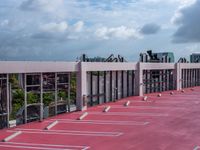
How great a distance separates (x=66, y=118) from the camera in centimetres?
1978

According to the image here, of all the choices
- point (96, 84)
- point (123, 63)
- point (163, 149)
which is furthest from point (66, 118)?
point (123, 63)

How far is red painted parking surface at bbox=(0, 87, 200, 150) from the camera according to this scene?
43.3 ft

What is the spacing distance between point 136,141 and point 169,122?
4814 millimetres

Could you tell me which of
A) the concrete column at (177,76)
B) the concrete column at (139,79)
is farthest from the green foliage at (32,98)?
the concrete column at (177,76)

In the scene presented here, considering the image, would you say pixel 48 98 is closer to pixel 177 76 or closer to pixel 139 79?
pixel 139 79

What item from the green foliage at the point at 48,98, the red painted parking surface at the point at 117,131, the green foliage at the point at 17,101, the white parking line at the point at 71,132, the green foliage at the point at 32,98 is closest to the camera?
the red painted parking surface at the point at 117,131

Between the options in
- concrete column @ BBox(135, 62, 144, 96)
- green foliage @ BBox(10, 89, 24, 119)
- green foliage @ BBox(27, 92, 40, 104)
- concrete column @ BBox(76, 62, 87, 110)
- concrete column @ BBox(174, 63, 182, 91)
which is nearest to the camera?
green foliage @ BBox(10, 89, 24, 119)

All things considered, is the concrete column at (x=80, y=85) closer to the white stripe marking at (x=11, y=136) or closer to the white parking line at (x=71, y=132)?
the white parking line at (x=71, y=132)

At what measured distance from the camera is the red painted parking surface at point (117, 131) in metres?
13.2

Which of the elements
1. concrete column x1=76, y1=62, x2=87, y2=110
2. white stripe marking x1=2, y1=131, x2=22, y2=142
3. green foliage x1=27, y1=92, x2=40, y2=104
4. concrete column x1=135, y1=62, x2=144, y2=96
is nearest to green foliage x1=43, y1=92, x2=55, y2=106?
green foliage x1=27, y1=92, x2=40, y2=104

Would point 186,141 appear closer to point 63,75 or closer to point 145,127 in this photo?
point 145,127

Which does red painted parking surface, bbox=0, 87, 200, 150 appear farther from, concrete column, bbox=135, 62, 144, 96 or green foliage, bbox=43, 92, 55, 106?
concrete column, bbox=135, 62, 144, 96

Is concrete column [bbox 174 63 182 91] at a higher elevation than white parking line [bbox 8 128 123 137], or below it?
higher

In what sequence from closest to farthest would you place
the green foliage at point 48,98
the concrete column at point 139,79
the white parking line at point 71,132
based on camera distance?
the white parking line at point 71,132, the green foliage at point 48,98, the concrete column at point 139,79
